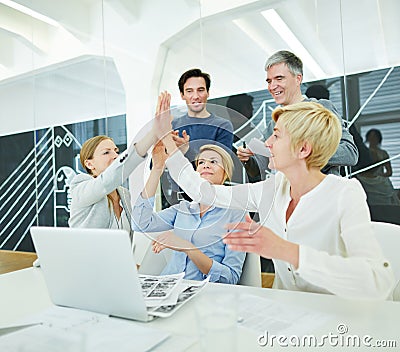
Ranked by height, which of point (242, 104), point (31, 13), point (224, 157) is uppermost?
point (31, 13)

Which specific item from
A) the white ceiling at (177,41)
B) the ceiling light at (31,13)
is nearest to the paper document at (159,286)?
the white ceiling at (177,41)

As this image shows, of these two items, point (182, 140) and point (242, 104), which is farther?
point (242, 104)

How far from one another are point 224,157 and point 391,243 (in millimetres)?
481

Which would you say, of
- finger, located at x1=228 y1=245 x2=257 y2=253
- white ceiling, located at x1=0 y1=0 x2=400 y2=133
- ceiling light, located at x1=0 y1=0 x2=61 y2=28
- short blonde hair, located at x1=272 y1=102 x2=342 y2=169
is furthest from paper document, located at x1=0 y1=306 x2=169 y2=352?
ceiling light, located at x1=0 y1=0 x2=61 y2=28

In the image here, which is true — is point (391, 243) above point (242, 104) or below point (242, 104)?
below

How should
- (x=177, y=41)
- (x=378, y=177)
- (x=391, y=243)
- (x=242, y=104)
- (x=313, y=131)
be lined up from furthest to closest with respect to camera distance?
(x=177, y=41)
(x=242, y=104)
(x=378, y=177)
(x=313, y=131)
(x=391, y=243)

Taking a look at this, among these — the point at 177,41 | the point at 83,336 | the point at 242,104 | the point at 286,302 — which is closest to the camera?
the point at 83,336

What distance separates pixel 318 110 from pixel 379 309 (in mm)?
594

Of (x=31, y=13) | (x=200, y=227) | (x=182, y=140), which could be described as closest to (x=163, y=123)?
(x=182, y=140)

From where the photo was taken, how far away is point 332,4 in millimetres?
2035

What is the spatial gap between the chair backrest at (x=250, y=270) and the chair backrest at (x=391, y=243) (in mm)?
337

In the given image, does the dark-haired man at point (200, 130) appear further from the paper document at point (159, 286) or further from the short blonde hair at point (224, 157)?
the paper document at point (159, 286)

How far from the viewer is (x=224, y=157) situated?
1166 millimetres

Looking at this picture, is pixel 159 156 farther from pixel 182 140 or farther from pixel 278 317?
pixel 278 317
